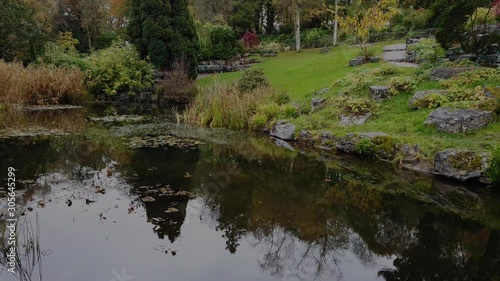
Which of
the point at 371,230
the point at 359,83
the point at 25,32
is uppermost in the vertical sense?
the point at 25,32

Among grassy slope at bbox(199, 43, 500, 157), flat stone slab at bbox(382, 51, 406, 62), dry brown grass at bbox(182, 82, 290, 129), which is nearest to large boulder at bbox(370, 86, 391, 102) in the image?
grassy slope at bbox(199, 43, 500, 157)

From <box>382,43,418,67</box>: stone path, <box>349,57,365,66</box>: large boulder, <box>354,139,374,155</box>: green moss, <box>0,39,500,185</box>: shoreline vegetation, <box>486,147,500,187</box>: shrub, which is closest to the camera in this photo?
<box>486,147,500,187</box>: shrub

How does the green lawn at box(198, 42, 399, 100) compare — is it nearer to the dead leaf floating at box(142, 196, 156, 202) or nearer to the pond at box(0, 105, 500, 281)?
the pond at box(0, 105, 500, 281)

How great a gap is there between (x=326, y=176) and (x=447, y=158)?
248cm

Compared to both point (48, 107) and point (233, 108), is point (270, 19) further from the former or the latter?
point (233, 108)

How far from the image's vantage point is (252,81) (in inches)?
603

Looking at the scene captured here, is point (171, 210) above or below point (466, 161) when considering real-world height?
below

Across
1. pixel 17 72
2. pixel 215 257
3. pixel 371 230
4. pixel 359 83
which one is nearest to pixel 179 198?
pixel 215 257

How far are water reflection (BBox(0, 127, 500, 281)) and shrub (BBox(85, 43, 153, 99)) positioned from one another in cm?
956

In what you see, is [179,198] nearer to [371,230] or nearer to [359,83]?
[371,230]

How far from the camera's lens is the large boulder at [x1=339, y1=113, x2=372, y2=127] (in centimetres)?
1092

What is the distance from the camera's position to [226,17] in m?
39.4

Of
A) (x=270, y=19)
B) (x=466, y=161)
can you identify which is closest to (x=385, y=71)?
(x=466, y=161)

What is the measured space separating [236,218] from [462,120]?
6.07 metres
